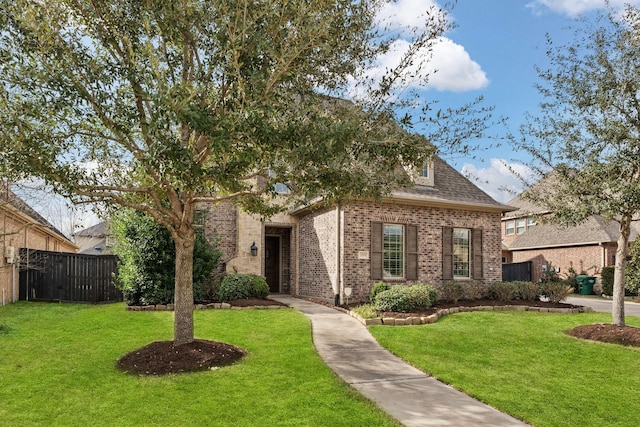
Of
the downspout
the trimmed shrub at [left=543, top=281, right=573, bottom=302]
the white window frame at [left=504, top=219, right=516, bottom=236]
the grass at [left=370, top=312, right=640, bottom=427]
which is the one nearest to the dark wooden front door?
the downspout

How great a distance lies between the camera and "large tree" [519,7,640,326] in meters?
9.48

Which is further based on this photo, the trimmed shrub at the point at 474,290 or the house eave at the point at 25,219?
the trimmed shrub at the point at 474,290

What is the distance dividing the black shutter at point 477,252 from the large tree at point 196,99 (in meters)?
8.63

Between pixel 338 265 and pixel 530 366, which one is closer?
pixel 530 366

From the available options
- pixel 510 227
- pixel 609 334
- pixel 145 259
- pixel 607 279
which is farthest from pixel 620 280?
pixel 510 227

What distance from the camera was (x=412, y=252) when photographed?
14.1 meters

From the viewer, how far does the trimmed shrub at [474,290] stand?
14.4 m

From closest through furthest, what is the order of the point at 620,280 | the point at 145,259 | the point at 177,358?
the point at 177,358, the point at 620,280, the point at 145,259

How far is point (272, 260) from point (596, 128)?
11.7 metres

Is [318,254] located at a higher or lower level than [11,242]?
lower

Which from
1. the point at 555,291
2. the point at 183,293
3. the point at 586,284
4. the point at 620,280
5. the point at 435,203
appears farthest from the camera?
the point at 586,284

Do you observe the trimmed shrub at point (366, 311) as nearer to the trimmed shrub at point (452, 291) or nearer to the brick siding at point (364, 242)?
the brick siding at point (364, 242)

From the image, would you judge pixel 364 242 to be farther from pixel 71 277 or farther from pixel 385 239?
pixel 71 277

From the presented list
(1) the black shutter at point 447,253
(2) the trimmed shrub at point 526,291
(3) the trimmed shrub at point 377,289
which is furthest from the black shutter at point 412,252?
(2) the trimmed shrub at point 526,291
